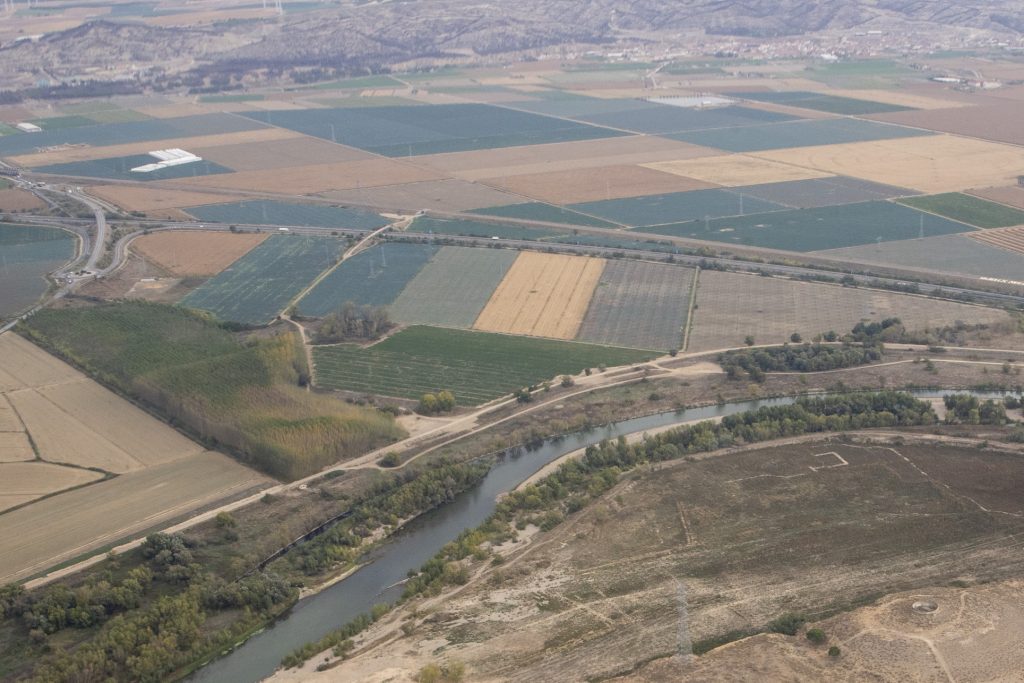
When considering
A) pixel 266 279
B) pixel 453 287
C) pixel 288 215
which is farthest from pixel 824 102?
pixel 266 279

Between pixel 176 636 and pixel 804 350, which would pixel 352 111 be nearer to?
pixel 804 350

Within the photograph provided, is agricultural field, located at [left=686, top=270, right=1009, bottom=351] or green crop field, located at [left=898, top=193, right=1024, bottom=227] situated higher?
green crop field, located at [left=898, top=193, right=1024, bottom=227]

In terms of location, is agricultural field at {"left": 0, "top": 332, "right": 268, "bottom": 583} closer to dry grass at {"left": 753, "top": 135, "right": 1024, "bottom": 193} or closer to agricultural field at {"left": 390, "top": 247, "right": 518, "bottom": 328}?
agricultural field at {"left": 390, "top": 247, "right": 518, "bottom": 328}

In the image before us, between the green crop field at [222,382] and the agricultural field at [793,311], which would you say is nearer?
the green crop field at [222,382]

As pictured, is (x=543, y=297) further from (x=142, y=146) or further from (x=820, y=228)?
(x=142, y=146)

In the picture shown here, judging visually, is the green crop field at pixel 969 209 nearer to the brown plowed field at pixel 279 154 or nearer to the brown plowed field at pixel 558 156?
the brown plowed field at pixel 558 156

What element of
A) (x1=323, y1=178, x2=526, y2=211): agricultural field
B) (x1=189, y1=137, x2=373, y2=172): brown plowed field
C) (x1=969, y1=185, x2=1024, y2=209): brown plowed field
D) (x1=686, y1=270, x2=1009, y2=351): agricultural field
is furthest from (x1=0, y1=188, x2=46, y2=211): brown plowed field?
(x1=969, y1=185, x2=1024, y2=209): brown plowed field

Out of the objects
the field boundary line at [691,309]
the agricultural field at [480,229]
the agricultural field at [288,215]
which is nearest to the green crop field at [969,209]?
the field boundary line at [691,309]
